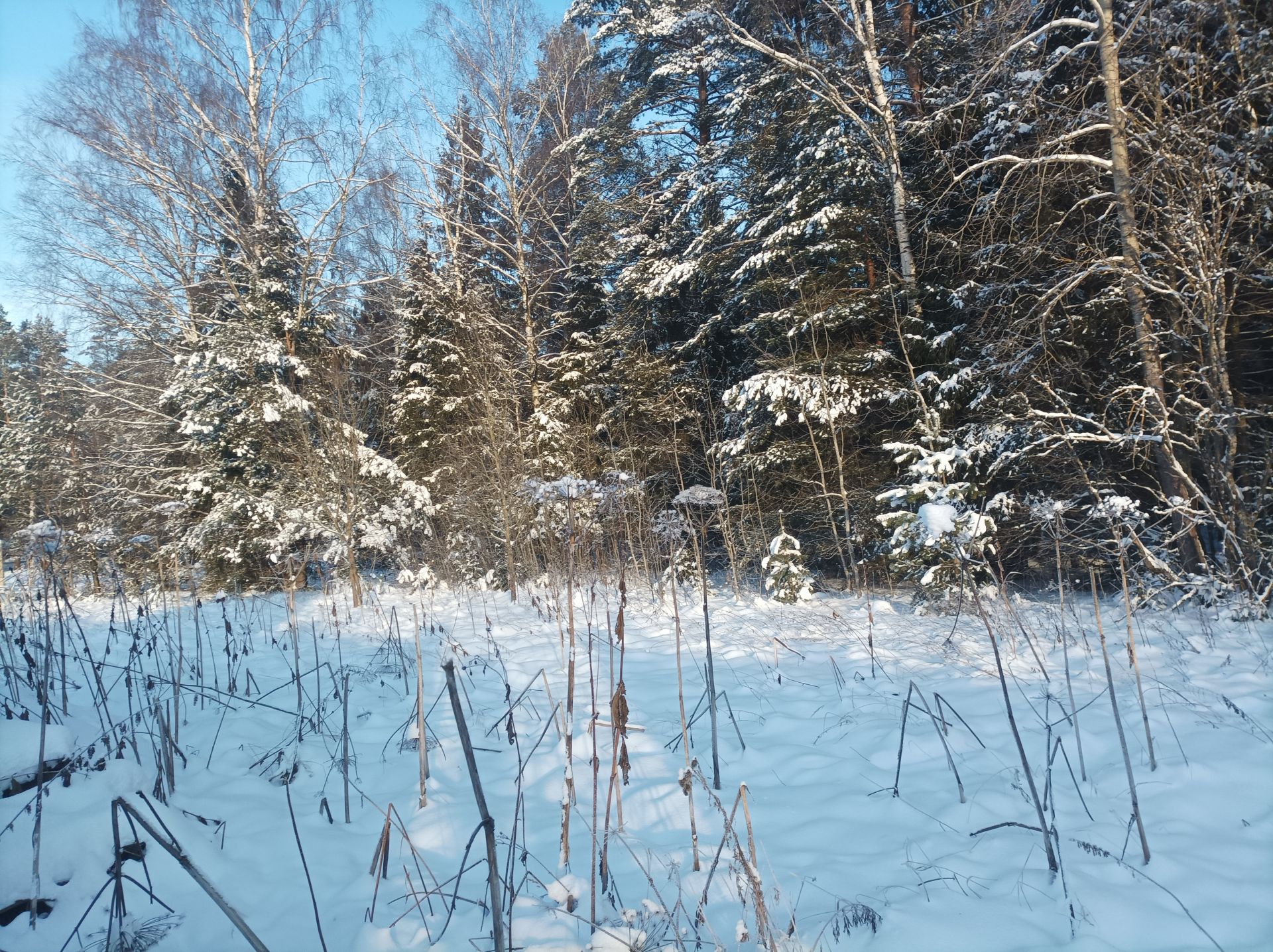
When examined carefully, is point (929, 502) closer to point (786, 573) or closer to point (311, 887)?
point (786, 573)

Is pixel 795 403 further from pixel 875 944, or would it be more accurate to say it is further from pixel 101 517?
pixel 101 517

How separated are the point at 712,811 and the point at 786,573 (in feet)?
18.1

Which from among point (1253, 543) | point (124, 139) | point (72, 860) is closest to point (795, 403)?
point (1253, 543)

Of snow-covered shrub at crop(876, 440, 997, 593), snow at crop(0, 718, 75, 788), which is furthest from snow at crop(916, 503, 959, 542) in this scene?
snow-covered shrub at crop(876, 440, 997, 593)

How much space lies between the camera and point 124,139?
10.6 m

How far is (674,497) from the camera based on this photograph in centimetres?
891

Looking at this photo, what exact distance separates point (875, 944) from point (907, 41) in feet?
36.8

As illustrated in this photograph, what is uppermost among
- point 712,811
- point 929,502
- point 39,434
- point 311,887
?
point 39,434

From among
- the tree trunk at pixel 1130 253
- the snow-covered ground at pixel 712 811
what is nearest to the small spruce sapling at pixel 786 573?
the snow-covered ground at pixel 712 811

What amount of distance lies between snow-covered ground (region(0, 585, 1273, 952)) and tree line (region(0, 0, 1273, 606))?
1014 millimetres

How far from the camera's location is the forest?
1.86 m

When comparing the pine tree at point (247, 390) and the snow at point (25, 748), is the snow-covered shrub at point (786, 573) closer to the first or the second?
the snow at point (25, 748)

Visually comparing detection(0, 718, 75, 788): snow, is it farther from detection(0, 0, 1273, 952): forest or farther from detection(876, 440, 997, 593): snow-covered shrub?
detection(876, 440, 997, 593): snow-covered shrub

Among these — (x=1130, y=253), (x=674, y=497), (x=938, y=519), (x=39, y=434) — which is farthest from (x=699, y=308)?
(x=39, y=434)
